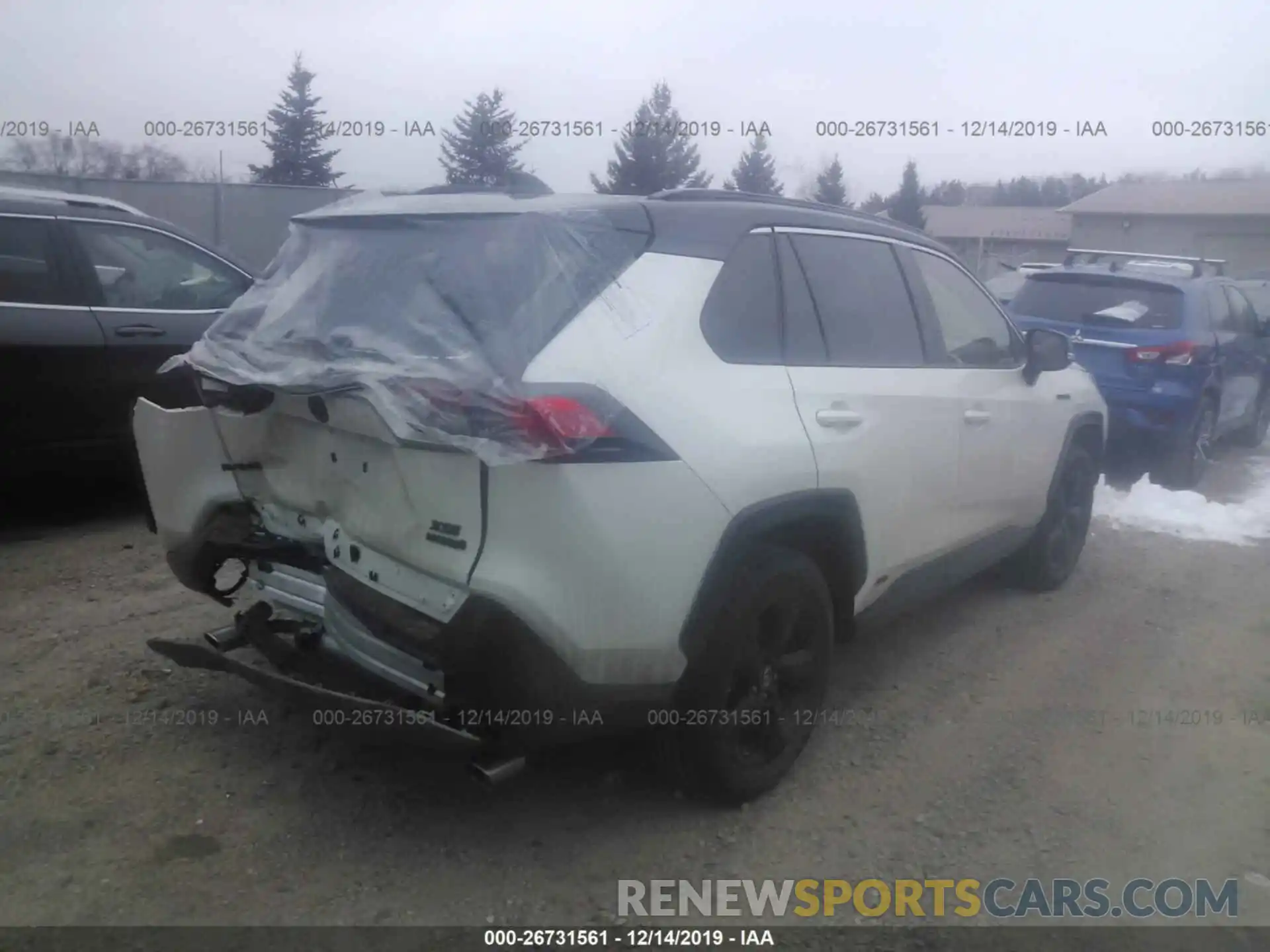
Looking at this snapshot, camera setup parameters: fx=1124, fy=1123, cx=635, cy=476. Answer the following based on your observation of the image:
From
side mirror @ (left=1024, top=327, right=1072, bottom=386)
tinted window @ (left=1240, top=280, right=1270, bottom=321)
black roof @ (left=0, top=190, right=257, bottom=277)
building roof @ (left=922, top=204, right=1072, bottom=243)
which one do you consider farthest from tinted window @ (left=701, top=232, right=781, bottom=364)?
building roof @ (left=922, top=204, right=1072, bottom=243)

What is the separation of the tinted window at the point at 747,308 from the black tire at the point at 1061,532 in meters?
2.51

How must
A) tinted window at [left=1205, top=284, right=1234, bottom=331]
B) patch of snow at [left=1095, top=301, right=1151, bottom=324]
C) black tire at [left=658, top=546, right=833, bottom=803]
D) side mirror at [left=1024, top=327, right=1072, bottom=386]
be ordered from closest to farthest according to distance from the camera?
1. black tire at [left=658, top=546, right=833, bottom=803]
2. side mirror at [left=1024, top=327, right=1072, bottom=386]
3. patch of snow at [left=1095, top=301, right=1151, bottom=324]
4. tinted window at [left=1205, top=284, right=1234, bottom=331]

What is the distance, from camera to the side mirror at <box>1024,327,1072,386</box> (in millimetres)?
4938

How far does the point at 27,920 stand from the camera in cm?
279

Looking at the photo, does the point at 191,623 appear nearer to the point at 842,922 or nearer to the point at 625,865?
the point at 625,865

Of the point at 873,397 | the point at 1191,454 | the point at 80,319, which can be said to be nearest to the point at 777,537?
the point at 873,397

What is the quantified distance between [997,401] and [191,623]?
342 centimetres

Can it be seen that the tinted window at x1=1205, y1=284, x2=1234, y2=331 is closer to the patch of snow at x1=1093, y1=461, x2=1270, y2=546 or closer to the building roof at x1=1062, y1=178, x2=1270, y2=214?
the patch of snow at x1=1093, y1=461, x2=1270, y2=546

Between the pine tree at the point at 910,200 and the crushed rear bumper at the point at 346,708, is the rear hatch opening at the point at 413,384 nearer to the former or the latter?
the crushed rear bumper at the point at 346,708

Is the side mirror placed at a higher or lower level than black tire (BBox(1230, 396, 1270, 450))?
higher

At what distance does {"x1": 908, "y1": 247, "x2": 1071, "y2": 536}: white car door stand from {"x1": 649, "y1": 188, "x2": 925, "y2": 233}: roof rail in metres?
0.38

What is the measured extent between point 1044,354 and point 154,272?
4513 mm

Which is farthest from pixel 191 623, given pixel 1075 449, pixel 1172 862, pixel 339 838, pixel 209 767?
pixel 1075 449

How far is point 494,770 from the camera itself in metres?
2.84
